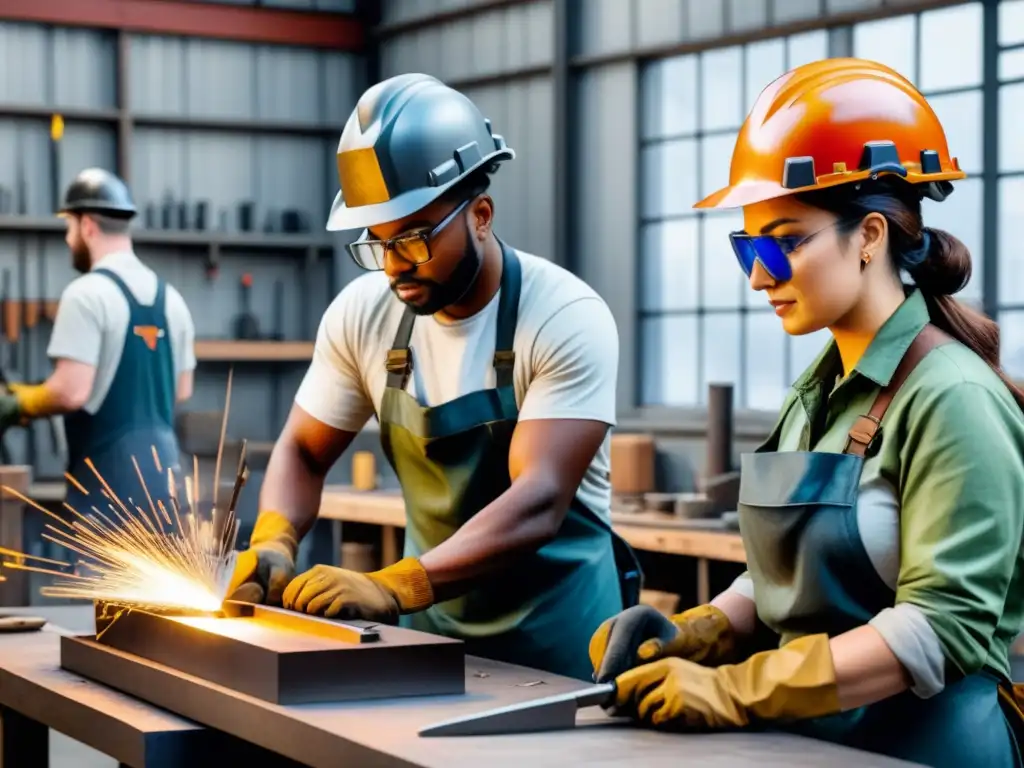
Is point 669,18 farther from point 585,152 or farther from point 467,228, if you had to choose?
point 467,228

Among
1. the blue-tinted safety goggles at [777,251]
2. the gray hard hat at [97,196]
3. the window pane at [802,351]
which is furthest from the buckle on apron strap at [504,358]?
the window pane at [802,351]

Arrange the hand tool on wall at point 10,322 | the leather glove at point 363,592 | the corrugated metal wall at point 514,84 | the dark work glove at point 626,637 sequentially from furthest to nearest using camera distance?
the hand tool on wall at point 10,322 < the corrugated metal wall at point 514,84 < the leather glove at point 363,592 < the dark work glove at point 626,637

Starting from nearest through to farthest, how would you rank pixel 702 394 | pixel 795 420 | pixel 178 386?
1. pixel 795 420
2. pixel 178 386
3. pixel 702 394

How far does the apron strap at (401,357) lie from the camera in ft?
9.30

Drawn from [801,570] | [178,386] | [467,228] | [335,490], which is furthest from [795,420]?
[335,490]

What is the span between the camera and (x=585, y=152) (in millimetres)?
8133

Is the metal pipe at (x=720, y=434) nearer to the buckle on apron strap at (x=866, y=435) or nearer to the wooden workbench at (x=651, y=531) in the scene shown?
the wooden workbench at (x=651, y=531)

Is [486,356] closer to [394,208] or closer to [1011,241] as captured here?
[394,208]

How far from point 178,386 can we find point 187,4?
4.22m

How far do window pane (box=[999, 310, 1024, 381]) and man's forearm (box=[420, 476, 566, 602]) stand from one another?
397 centimetres

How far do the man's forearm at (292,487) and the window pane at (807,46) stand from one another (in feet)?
14.4

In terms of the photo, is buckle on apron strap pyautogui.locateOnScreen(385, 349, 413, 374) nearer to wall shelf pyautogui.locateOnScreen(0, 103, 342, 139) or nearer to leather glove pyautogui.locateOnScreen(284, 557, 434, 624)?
leather glove pyautogui.locateOnScreen(284, 557, 434, 624)

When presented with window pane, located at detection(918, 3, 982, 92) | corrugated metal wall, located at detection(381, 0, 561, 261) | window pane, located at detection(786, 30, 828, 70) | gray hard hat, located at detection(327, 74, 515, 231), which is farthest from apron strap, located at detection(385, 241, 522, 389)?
corrugated metal wall, located at detection(381, 0, 561, 261)

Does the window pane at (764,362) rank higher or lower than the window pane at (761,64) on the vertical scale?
lower
